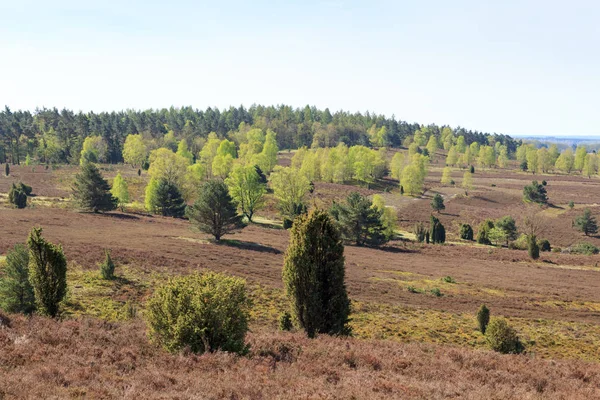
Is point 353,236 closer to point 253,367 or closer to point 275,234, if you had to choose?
point 275,234

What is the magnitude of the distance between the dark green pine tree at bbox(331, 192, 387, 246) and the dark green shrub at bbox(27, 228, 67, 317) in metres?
46.5

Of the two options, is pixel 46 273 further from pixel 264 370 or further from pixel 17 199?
pixel 17 199

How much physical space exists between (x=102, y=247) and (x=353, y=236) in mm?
34416

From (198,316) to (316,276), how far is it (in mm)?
6127

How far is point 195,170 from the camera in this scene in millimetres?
89062

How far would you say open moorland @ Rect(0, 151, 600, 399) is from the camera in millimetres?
12156

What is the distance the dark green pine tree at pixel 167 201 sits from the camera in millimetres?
69875

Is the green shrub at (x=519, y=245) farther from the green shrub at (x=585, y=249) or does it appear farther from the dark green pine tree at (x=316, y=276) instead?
the dark green pine tree at (x=316, y=276)

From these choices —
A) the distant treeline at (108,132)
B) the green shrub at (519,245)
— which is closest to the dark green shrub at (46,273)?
the green shrub at (519,245)

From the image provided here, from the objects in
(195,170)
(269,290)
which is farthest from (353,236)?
(195,170)

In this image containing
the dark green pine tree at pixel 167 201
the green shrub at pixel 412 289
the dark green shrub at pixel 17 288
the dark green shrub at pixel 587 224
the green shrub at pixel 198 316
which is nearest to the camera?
the green shrub at pixel 198 316

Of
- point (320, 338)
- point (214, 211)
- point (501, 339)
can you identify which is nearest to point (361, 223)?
point (214, 211)

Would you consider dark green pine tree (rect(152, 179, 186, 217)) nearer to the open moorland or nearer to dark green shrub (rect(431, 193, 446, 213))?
the open moorland

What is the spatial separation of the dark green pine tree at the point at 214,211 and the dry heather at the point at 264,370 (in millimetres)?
32238
